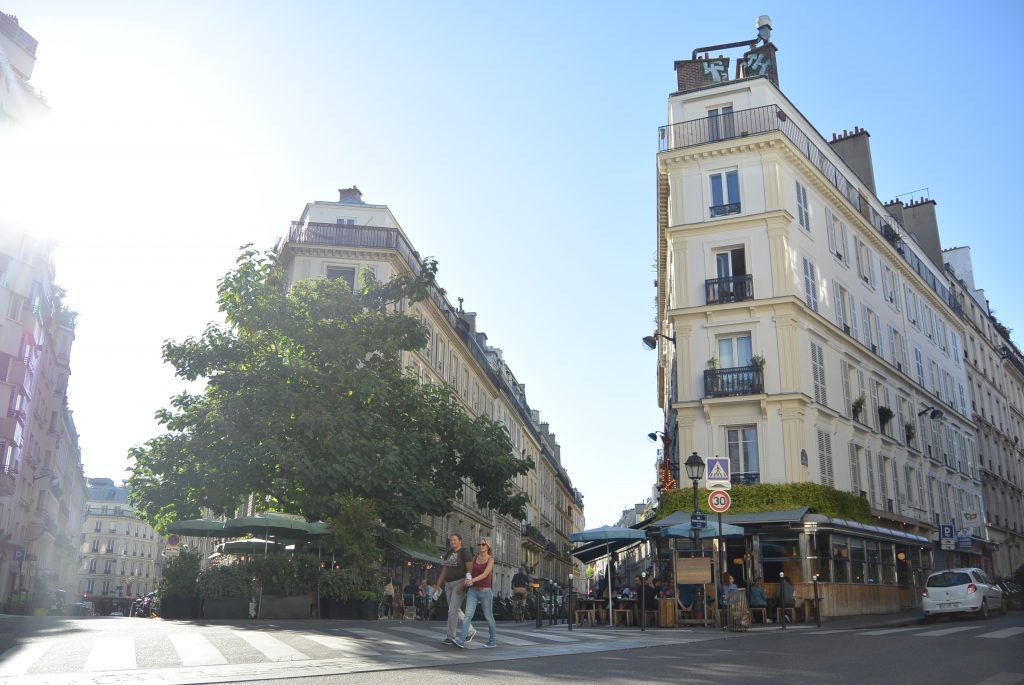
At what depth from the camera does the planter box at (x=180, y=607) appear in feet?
59.6

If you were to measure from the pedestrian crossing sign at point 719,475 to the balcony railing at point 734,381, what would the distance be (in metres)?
9.36

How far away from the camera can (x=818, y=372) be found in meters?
28.1

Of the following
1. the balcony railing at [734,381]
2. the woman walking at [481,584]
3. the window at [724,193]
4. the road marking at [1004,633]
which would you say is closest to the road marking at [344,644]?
the woman walking at [481,584]

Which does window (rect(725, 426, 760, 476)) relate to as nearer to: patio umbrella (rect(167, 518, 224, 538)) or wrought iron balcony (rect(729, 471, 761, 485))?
wrought iron balcony (rect(729, 471, 761, 485))

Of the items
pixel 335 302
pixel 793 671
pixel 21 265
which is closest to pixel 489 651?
pixel 793 671

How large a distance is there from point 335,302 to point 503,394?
3919 cm

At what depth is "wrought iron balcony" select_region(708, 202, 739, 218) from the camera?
29.0 m

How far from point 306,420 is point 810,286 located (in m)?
17.3

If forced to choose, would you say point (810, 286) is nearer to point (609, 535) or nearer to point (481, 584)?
point (609, 535)

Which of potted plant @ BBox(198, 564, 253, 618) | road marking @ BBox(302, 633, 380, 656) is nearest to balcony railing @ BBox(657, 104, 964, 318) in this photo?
potted plant @ BBox(198, 564, 253, 618)

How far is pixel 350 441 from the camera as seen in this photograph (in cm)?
2142

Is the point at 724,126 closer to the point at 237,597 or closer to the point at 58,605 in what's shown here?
the point at 237,597

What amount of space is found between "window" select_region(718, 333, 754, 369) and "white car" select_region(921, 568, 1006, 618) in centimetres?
867

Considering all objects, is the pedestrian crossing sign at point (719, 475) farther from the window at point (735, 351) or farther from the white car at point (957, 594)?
the window at point (735, 351)
